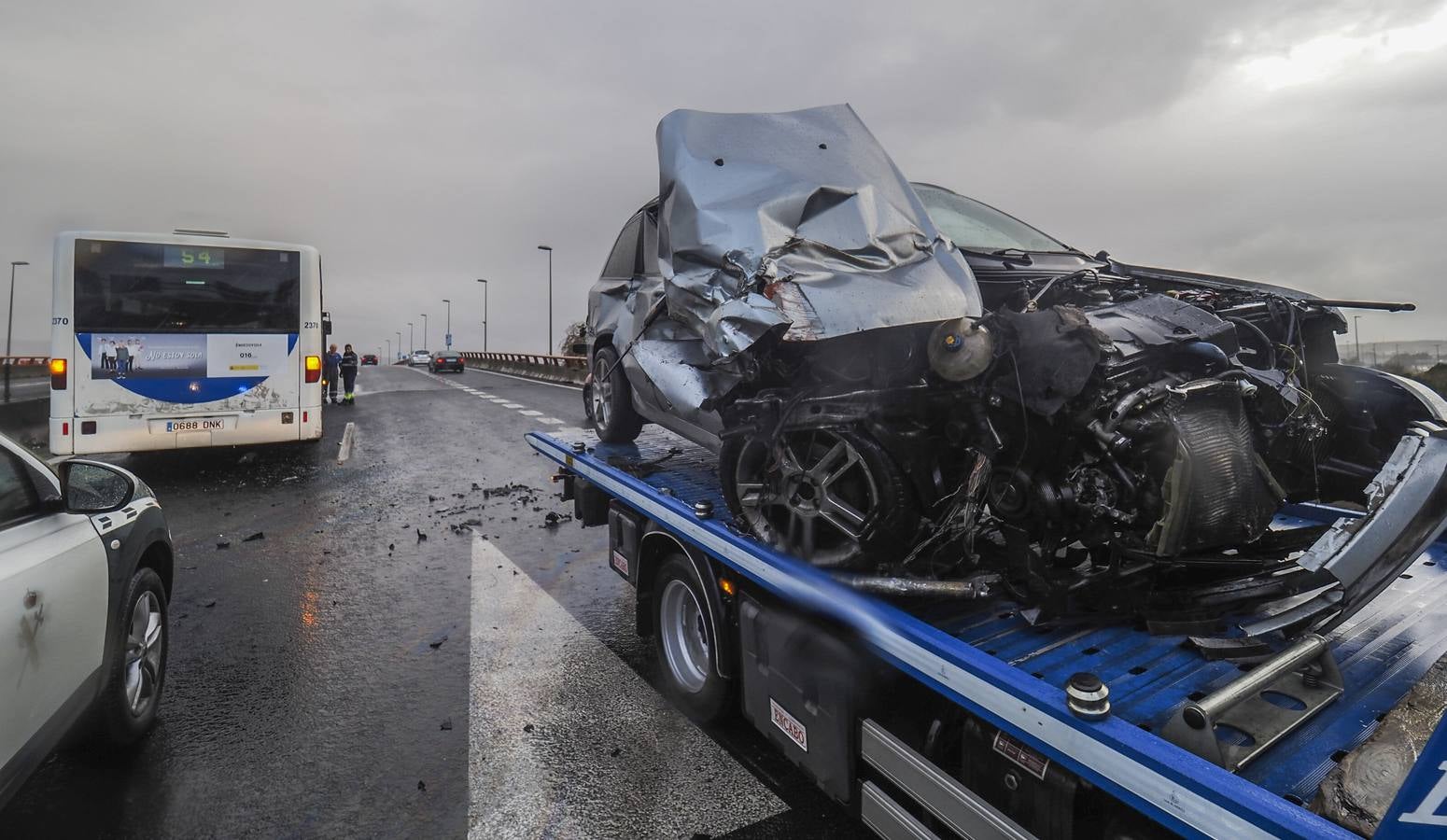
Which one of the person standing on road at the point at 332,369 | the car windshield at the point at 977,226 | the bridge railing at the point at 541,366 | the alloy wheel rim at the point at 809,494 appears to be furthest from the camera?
the bridge railing at the point at 541,366

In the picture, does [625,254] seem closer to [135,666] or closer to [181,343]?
[135,666]

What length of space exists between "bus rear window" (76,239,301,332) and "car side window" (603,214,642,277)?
20.8 feet

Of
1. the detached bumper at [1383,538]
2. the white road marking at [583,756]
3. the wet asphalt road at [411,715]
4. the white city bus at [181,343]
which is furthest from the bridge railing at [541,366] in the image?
the detached bumper at [1383,538]

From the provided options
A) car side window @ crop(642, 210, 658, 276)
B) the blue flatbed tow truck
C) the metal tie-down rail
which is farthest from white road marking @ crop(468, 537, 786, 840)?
car side window @ crop(642, 210, 658, 276)

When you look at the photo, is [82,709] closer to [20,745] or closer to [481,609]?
[20,745]

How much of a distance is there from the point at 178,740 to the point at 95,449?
7.43m

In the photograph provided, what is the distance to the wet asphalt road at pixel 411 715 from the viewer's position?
117 inches

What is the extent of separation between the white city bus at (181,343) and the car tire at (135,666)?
22.7 ft

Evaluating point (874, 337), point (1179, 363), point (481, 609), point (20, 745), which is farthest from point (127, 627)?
point (1179, 363)

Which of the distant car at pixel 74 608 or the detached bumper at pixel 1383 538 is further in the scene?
the distant car at pixel 74 608

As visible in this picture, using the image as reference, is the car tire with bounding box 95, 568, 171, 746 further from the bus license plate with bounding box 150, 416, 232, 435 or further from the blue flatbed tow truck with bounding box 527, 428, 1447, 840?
the bus license plate with bounding box 150, 416, 232, 435

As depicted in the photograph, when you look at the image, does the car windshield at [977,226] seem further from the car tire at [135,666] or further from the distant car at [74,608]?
the car tire at [135,666]

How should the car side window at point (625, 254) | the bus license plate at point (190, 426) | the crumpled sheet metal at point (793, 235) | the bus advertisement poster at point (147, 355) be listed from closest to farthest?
1. the crumpled sheet metal at point (793, 235)
2. the car side window at point (625, 254)
3. the bus advertisement poster at point (147, 355)
4. the bus license plate at point (190, 426)

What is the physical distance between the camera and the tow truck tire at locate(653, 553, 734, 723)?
3.58 metres
